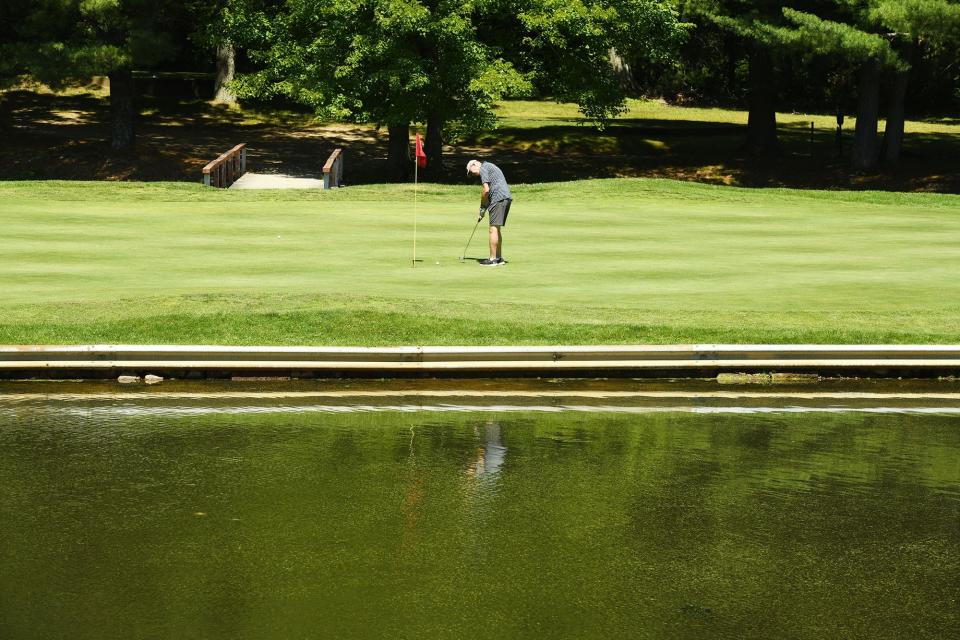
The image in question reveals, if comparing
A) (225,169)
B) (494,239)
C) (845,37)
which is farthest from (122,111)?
(494,239)

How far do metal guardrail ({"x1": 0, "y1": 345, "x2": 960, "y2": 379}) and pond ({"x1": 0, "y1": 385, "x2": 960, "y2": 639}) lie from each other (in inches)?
30.6

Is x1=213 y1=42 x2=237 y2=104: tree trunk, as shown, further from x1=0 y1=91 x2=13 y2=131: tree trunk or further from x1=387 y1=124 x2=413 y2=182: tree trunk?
x1=387 y1=124 x2=413 y2=182: tree trunk

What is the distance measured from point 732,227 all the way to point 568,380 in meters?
12.5

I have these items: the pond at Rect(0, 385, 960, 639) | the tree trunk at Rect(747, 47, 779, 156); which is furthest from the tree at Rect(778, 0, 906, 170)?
the pond at Rect(0, 385, 960, 639)

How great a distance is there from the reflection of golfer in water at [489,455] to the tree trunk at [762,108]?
3841cm

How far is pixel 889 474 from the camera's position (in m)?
9.94

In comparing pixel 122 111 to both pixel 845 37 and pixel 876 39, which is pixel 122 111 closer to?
pixel 845 37

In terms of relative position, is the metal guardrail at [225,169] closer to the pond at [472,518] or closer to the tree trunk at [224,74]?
the tree trunk at [224,74]

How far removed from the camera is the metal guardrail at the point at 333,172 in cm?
3503

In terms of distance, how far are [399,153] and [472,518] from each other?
116ft

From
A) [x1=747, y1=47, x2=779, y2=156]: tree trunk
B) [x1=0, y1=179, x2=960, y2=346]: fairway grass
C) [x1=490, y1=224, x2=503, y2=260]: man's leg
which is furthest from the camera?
[x1=747, y1=47, x2=779, y2=156]: tree trunk

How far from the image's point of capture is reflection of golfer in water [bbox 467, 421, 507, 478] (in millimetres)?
9797

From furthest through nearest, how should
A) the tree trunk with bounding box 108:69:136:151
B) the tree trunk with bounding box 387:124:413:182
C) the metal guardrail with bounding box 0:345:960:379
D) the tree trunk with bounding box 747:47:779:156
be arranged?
1. the tree trunk with bounding box 747:47:779:156
2. the tree trunk with bounding box 108:69:136:151
3. the tree trunk with bounding box 387:124:413:182
4. the metal guardrail with bounding box 0:345:960:379

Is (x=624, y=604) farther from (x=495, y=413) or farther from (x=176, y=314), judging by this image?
(x=176, y=314)
